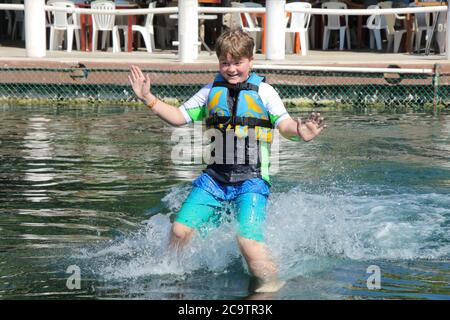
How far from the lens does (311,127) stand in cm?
589

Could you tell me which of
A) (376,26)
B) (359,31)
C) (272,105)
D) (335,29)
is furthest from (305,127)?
(359,31)

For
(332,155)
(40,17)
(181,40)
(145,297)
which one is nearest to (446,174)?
(332,155)

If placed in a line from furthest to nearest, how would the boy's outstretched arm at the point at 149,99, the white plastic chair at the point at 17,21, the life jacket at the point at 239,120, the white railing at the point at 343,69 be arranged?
the white plastic chair at the point at 17,21, the white railing at the point at 343,69, the life jacket at the point at 239,120, the boy's outstretched arm at the point at 149,99

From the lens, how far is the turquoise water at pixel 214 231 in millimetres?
6059

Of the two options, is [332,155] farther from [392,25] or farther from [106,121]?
[392,25]

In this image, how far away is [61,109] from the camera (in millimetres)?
14367

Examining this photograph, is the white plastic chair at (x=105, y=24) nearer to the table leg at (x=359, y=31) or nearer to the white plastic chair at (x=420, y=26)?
the table leg at (x=359, y=31)

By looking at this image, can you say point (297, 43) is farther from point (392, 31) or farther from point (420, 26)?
point (420, 26)

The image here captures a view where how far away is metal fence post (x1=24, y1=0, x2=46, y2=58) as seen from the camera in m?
15.3

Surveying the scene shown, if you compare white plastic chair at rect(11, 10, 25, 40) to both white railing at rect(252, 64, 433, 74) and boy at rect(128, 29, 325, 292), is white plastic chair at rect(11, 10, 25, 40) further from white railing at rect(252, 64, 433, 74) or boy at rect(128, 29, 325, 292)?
boy at rect(128, 29, 325, 292)

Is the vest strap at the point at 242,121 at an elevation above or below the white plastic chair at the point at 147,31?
below

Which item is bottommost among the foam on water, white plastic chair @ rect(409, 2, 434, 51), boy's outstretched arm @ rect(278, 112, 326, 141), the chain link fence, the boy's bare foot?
the boy's bare foot

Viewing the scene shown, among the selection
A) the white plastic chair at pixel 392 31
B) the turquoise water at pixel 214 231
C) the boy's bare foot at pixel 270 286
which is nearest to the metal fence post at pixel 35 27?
the turquoise water at pixel 214 231

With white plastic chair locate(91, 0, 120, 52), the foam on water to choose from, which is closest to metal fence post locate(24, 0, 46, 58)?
white plastic chair locate(91, 0, 120, 52)
